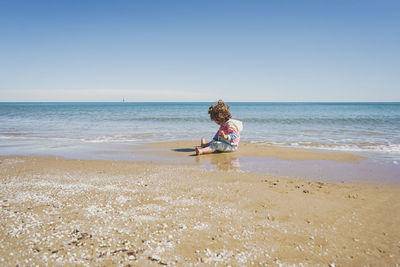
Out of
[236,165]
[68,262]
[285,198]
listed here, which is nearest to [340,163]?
[236,165]

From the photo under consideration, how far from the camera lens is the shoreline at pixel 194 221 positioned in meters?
2.72

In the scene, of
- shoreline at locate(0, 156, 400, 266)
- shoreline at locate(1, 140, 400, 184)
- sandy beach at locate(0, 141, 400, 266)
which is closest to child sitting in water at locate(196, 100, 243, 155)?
shoreline at locate(1, 140, 400, 184)

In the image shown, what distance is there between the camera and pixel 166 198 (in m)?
4.28

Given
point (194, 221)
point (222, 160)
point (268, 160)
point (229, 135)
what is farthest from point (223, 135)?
point (194, 221)

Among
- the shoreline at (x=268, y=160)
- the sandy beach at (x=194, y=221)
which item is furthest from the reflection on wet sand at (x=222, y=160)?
the sandy beach at (x=194, y=221)

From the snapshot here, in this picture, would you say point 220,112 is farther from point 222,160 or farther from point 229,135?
point 222,160

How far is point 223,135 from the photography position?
885 cm

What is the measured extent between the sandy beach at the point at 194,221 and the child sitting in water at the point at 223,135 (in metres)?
Answer: 3.21

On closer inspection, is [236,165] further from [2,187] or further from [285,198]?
[2,187]

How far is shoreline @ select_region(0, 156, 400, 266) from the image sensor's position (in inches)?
107

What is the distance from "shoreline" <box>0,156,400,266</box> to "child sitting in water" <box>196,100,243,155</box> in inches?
130

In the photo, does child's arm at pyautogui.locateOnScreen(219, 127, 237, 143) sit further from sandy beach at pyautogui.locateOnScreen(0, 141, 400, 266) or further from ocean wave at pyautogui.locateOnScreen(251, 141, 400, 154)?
ocean wave at pyautogui.locateOnScreen(251, 141, 400, 154)

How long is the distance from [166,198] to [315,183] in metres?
3.32

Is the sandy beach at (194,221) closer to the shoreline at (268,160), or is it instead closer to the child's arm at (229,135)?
the shoreline at (268,160)
